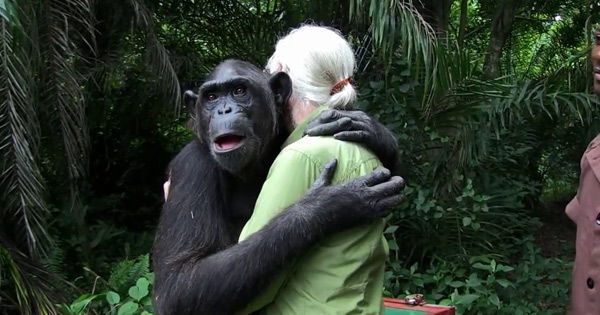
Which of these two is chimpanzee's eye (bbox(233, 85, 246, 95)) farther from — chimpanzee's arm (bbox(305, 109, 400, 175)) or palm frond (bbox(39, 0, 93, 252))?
palm frond (bbox(39, 0, 93, 252))

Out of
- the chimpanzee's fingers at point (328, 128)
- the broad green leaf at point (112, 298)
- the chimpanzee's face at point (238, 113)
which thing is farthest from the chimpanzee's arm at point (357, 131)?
the broad green leaf at point (112, 298)

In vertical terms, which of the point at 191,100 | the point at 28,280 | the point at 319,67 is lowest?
the point at 28,280

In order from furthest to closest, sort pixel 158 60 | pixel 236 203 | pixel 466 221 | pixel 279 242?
pixel 158 60 → pixel 466 221 → pixel 236 203 → pixel 279 242

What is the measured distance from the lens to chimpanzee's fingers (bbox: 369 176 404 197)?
189 centimetres

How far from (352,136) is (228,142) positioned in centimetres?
45

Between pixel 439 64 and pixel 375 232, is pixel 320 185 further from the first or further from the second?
pixel 439 64

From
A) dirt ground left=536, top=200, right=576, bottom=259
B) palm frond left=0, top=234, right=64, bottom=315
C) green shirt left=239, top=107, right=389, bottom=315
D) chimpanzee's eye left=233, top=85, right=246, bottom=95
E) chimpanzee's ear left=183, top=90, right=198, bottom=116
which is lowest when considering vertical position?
dirt ground left=536, top=200, right=576, bottom=259

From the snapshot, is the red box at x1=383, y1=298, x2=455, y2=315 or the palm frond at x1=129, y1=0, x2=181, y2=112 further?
the palm frond at x1=129, y1=0, x2=181, y2=112

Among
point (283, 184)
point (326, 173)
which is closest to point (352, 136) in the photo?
point (326, 173)

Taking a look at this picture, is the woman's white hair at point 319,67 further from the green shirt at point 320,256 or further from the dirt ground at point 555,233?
the dirt ground at point 555,233

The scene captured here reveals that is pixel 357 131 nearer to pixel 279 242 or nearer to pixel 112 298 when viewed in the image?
pixel 279 242

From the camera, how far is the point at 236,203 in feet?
7.80

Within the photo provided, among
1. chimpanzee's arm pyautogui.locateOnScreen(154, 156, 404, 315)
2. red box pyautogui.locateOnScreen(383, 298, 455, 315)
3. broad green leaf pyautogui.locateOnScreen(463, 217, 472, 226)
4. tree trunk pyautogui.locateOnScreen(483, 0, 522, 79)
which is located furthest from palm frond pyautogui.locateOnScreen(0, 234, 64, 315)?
tree trunk pyautogui.locateOnScreen(483, 0, 522, 79)

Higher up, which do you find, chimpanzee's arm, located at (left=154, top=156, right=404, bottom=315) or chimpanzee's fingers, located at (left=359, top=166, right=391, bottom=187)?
chimpanzee's fingers, located at (left=359, top=166, right=391, bottom=187)
